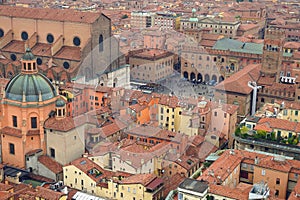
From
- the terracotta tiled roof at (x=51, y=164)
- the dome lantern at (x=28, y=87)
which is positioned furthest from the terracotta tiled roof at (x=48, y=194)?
the dome lantern at (x=28, y=87)

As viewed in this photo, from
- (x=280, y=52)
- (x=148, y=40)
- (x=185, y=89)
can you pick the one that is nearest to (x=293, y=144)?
(x=280, y=52)

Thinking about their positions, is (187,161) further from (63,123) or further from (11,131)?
(11,131)

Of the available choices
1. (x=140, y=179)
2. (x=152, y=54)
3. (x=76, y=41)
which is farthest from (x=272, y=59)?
(x=140, y=179)

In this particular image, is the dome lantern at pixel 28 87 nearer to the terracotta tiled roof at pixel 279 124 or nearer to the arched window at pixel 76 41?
the arched window at pixel 76 41

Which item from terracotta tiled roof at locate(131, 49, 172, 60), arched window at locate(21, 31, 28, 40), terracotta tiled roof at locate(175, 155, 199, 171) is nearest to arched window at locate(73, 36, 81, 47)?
arched window at locate(21, 31, 28, 40)

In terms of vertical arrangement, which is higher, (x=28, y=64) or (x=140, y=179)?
(x=28, y=64)

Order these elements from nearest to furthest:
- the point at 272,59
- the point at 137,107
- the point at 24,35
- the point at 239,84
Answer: the point at 137,107
the point at 239,84
the point at 272,59
the point at 24,35

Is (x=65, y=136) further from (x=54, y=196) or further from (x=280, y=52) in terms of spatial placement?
(x=280, y=52)
